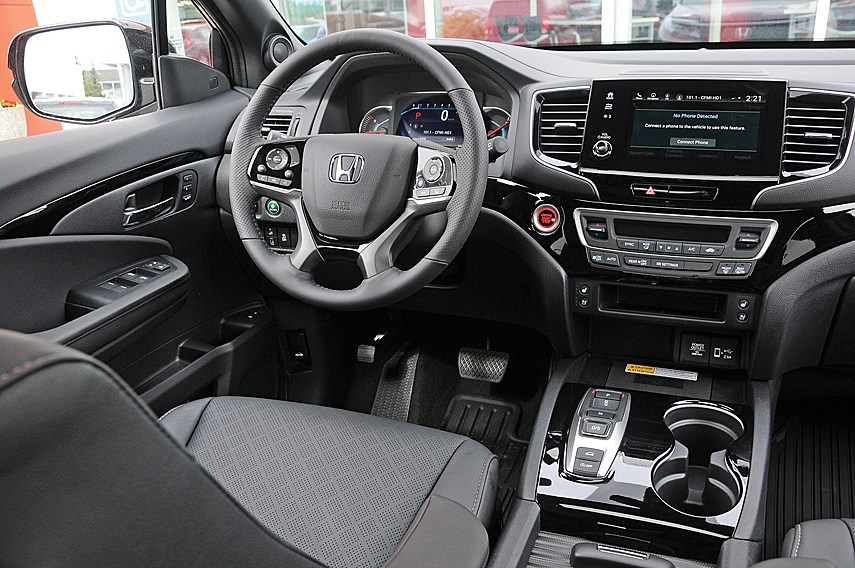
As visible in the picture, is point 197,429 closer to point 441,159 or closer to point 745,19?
point 441,159

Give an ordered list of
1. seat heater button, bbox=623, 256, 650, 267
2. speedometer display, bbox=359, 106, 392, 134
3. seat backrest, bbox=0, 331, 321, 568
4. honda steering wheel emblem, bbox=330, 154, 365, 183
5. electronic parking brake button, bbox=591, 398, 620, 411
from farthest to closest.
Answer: speedometer display, bbox=359, 106, 392, 134 < electronic parking brake button, bbox=591, 398, 620, 411 < seat heater button, bbox=623, 256, 650, 267 < honda steering wheel emblem, bbox=330, 154, 365, 183 < seat backrest, bbox=0, 331, 321, 568

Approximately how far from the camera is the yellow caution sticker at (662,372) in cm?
171

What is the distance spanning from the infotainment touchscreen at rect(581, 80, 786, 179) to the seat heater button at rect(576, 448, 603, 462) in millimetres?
572

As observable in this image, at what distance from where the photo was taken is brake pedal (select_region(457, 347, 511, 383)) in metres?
2.20

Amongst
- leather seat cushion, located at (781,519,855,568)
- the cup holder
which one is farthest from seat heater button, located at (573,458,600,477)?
leather seat cushion, located at (781,519,855,568)

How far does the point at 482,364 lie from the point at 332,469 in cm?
103

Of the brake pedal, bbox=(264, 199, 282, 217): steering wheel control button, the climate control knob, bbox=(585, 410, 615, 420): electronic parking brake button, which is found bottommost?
the brake pedal

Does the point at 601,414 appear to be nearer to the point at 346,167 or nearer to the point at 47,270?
the point at 346,167

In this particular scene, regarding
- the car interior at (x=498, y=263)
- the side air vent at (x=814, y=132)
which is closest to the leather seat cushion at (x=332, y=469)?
the car interior at (x=498, y=263)

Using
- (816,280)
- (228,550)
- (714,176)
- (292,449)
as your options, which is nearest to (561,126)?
(714,176)

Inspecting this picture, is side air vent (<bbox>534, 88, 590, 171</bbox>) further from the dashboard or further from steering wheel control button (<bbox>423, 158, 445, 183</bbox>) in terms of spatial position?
steering wheel control button (<bbox>423, 158, 445, 183</bbox>)

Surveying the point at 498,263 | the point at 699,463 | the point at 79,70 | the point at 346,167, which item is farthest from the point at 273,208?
the point at 699,463

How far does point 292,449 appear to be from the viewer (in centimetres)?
128

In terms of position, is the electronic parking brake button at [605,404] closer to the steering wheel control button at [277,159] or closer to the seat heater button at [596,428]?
the seat heater button at [596,428]
